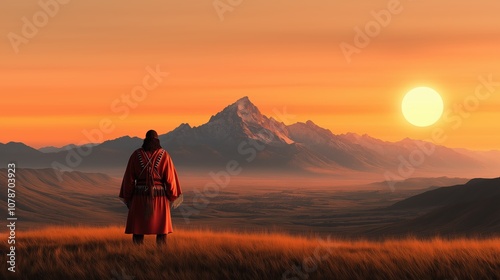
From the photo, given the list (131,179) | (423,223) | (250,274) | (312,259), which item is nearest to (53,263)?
(131,179)

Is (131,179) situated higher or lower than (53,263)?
higher

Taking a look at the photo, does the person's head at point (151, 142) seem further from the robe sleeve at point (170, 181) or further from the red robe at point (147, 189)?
the robe sleeve at point (170, 181)

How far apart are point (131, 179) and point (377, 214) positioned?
601 ft

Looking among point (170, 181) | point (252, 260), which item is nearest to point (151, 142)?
point (170, 181)

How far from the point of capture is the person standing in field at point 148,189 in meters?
16.5

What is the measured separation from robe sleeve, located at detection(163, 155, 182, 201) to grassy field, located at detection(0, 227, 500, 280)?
1097 millimetres

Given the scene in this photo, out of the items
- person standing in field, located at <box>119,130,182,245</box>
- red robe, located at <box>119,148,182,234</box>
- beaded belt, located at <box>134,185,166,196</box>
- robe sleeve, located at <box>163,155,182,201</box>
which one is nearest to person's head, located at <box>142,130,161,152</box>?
person standing in field, located at <box>119,130,182,245</box>

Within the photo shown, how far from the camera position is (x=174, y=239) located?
58.3 feet

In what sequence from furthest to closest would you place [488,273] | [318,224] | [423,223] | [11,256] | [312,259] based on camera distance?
[318,224] < [423,223] < [11,256] < [312,259] < [488,273]

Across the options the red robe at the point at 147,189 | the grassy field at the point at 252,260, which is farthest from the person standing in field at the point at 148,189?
the grassy field at the point at 252,260

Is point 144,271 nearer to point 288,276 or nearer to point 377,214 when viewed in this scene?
point 288,276

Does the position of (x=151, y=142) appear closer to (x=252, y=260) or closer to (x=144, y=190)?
(x=144, y=190)

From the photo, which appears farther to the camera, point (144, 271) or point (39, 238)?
point (39, 238)

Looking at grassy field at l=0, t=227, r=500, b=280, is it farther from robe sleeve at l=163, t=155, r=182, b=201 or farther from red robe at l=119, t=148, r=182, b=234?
robe sleeve at l=163, t=155, r=182, b=201
